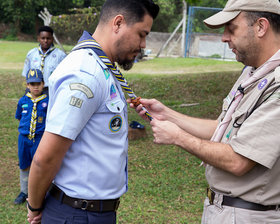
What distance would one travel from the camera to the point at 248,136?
6.61 ft

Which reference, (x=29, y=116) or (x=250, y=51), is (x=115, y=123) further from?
(x=29, y=116)

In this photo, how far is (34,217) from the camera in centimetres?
220

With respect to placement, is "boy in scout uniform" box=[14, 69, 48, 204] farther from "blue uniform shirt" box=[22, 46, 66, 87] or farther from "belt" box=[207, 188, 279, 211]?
"belt" box=[207, 188, 279, 211]

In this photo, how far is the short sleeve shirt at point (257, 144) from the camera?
1979 millimetres

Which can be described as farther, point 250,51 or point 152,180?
point 152,180

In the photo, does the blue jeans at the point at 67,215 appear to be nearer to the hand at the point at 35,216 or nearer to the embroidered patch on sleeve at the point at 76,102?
the hand at the point at 35,216

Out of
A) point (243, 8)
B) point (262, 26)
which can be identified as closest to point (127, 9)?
point (243, 8)

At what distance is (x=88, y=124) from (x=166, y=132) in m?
0.58

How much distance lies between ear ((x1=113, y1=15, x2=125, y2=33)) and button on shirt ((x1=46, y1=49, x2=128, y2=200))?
0.81 feet

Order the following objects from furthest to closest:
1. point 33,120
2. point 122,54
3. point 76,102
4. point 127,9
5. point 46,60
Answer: point 46,60
point 33,120
point 122,54
point 127,9
point 76,102

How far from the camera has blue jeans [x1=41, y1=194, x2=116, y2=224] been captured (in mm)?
2014

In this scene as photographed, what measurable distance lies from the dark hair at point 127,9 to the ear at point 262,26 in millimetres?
711

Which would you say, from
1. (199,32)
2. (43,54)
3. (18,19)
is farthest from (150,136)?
(18,19)

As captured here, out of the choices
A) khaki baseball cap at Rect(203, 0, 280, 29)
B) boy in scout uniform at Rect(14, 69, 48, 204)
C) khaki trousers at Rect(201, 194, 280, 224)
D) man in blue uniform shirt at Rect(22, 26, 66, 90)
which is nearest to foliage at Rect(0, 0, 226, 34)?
man in blue uniform shirt at Rect(22, 26, 66, 90)
